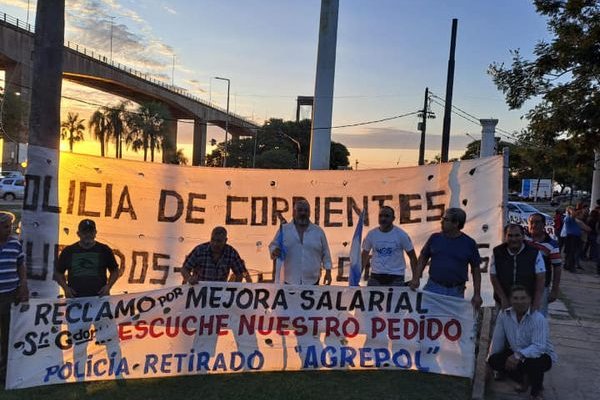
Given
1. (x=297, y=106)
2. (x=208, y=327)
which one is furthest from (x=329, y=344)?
(x=297, y=106)

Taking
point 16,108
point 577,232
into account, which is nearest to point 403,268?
point 577,232

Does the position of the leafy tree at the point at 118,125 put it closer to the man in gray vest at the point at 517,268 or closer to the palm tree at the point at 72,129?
the palm tree at the point at 72,129

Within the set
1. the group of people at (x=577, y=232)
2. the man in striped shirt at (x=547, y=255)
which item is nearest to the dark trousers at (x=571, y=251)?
the group of people at (x=577, y=232)

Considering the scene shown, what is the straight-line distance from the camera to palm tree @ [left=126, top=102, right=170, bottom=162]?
66938 millimetres

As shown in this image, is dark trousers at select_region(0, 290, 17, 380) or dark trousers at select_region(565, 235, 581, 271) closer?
dark trousers at select_region(0, 290, 17, 380)

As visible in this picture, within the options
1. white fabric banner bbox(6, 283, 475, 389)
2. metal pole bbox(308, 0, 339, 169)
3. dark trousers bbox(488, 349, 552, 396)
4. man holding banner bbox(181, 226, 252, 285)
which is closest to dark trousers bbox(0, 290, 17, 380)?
white fabric banner bbox(6, 283, 475, 389)

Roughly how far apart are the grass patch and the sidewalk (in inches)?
24.2

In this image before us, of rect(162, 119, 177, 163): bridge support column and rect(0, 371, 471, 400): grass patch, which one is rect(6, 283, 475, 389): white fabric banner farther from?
rect(162, 119, 177, 163): bridge support column

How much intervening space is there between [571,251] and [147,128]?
61.3 meters

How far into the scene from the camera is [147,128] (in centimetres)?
6775

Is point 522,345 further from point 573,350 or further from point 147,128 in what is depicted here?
point 147,128

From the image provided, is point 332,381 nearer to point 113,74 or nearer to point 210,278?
point 210,278

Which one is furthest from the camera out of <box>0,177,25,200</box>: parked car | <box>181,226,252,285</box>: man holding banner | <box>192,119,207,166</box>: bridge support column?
<box>192,119,207,166</box>: bridge support column

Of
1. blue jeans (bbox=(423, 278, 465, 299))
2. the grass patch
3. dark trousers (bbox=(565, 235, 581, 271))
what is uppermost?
blue jeans (bbox=(423, 278, 465, 299))
